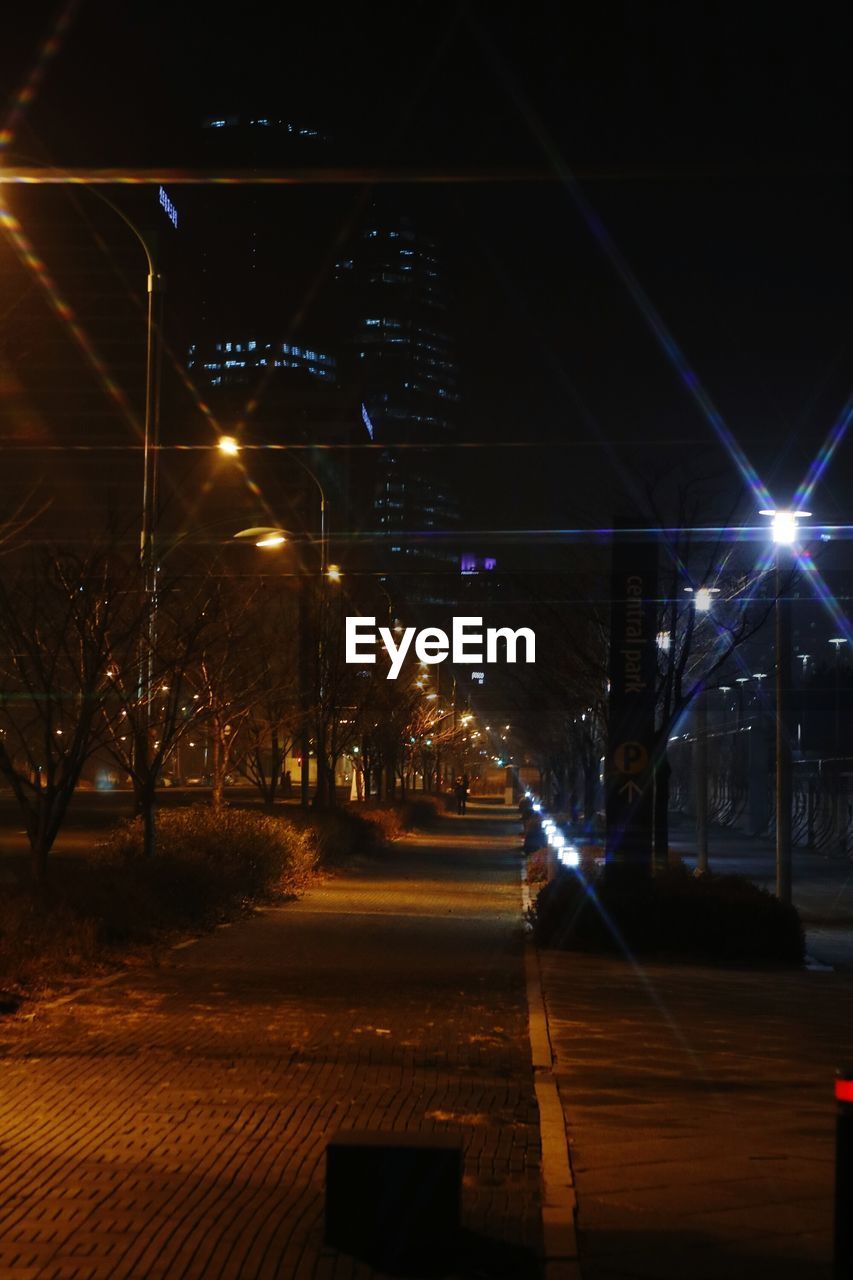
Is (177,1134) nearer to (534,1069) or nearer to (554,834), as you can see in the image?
(534,1069)

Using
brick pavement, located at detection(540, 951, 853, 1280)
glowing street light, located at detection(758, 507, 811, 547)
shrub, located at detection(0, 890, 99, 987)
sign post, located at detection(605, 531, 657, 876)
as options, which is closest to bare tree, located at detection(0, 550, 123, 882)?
shrub, located at detection(0, 890, 99, 987)

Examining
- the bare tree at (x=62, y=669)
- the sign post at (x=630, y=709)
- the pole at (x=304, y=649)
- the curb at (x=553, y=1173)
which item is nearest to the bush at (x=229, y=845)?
the bare tree at (x=62, y=669)

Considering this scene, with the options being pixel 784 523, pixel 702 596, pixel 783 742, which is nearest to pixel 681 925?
pixel 784 523

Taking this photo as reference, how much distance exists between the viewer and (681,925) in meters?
18.7

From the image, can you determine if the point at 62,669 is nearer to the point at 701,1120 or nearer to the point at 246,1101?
the point at 246,1101

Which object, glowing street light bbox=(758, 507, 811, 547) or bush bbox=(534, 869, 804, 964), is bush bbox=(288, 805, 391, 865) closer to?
glowing street light bbox=(758, 507, 811, 547)

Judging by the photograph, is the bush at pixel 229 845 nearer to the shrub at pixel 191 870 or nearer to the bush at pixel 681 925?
the shrub at pixel 191 870

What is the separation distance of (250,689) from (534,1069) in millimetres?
17800

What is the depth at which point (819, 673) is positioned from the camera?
65812mm

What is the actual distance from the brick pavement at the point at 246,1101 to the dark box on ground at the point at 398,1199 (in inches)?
5.8

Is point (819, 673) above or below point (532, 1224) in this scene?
above

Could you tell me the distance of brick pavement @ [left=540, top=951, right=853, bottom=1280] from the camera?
6.90 metres

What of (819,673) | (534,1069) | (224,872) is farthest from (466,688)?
(534,1069)

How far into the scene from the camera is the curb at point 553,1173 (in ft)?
21.7
